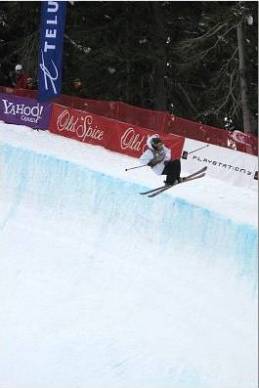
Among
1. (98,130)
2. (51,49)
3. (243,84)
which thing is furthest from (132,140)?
(243,84)

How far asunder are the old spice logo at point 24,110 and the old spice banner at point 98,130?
1.54ft

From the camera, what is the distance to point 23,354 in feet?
29.3

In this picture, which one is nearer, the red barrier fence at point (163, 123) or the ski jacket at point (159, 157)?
the ski jacket at point (159, 157)

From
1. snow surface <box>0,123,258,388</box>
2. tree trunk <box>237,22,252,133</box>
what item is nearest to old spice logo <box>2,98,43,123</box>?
snow surface <box>0,123,258,388</box>

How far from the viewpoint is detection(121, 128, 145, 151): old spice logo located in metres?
12.7

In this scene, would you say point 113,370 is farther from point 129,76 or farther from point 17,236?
point 129,76

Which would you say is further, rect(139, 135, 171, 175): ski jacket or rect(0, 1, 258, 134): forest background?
rect(0, 1, 258, 134): forest background

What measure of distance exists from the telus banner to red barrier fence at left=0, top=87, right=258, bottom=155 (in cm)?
35

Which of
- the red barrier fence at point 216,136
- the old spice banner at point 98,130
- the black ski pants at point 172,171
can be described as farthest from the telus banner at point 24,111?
the black ski pants at point 172,171

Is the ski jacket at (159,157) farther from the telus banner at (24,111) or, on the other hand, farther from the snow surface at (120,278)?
the telus banner at (24,111)

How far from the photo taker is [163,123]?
43.0 ft

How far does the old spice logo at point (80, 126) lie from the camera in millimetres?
14000

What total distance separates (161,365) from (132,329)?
80 centimetres

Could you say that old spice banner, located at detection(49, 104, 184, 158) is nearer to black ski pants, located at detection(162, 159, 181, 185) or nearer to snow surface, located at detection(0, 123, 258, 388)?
snow surface, located at detection(0, 123, 258, 388)
